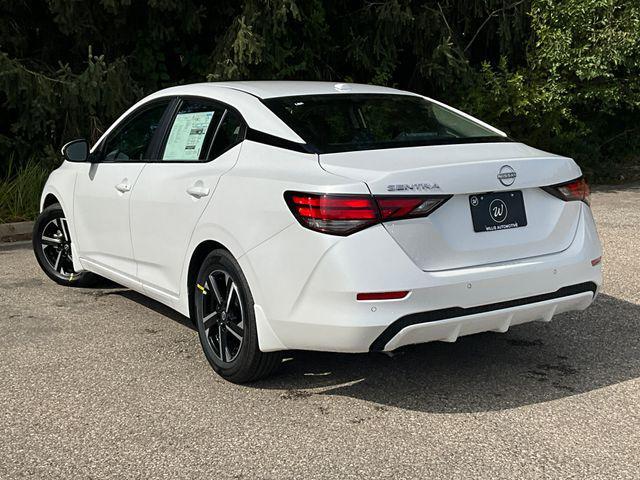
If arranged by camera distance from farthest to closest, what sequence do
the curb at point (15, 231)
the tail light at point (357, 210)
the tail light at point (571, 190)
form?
the curb at point (15, 231), the tail light at point (571, 190), the tail light at point (357, 210)

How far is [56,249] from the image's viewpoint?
23.5ft

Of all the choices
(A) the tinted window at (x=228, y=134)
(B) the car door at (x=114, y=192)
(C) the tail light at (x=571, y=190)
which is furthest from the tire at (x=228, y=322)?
(C) the tail light at (x=571, y=190)

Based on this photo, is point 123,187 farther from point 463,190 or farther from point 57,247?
point 463,190

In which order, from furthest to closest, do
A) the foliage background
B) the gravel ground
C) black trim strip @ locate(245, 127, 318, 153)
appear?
the foliage background → black trim strip @ locate(245, 127, 318, 153) → the gravel ground

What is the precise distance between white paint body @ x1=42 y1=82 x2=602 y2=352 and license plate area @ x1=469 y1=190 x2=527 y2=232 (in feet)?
0.11

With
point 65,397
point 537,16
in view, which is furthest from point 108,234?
point 537,16

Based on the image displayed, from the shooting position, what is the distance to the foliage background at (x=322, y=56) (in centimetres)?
1147

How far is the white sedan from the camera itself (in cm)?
390

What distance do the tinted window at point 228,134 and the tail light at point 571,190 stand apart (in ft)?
5.38

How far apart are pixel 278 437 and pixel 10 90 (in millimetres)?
8180

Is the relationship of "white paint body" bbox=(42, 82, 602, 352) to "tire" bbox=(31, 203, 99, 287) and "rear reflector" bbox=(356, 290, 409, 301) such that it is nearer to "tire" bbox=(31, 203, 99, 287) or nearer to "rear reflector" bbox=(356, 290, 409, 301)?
"rear reflector" bbox=(356, 290, 409, 301)

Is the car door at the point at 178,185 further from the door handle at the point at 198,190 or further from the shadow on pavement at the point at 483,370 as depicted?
the shadow on pavement at the point at 483,370

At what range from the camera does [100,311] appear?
6297 millimetres

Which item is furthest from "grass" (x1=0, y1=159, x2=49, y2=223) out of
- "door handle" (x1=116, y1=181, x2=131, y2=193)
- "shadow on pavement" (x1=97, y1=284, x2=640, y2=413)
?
"shadow on pavement" (x1=97, y1=284, x2=640, y2=413)
